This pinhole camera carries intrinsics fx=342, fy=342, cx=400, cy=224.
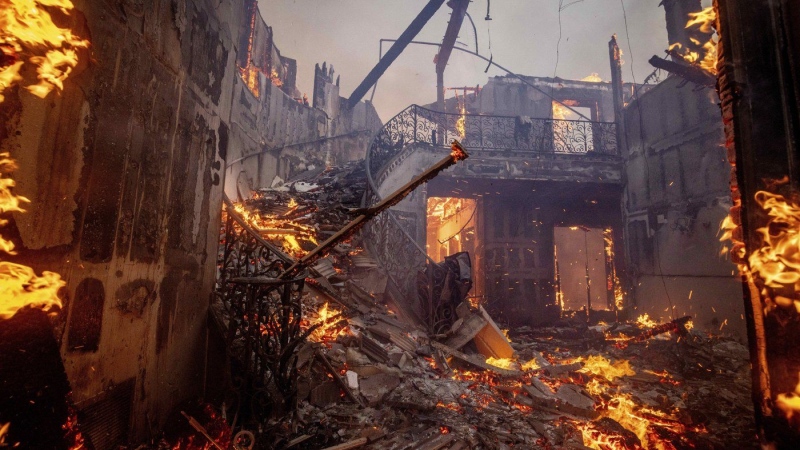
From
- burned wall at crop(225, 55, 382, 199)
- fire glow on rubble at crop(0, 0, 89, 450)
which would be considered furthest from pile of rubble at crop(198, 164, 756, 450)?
burned wall at crop(225, 55, 382, 199)

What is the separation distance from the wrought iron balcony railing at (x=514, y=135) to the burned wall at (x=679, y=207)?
1.12 m

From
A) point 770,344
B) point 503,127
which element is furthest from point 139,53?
point 503,127

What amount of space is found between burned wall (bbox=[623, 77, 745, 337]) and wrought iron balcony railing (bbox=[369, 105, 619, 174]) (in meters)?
1.12

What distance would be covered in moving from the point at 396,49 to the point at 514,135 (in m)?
8.31

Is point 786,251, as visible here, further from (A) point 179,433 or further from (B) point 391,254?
(B) point 391,254

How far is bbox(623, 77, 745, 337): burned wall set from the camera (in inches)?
355

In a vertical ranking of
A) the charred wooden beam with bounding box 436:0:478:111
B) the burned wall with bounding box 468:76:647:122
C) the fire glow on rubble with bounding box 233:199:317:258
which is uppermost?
the burned wall with bounding box 468:76:647:122

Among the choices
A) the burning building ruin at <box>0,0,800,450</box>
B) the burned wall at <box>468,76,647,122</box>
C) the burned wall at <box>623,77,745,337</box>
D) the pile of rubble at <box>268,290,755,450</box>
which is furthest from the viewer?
the burned wall at <box>468,76,647,122</box>

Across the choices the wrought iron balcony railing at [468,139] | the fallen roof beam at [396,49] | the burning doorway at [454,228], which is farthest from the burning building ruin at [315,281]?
the fallen roof beam at [396,49]

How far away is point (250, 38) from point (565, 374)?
1940 centimetres

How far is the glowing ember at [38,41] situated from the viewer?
1982 millimetres

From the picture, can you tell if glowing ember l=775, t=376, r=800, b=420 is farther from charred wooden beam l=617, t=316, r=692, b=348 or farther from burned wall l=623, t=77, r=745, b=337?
burned wall l=623, t=77, r=745, b=337

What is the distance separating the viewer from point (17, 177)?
1.93 metres

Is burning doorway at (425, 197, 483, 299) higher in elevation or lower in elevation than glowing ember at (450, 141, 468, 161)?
higher
